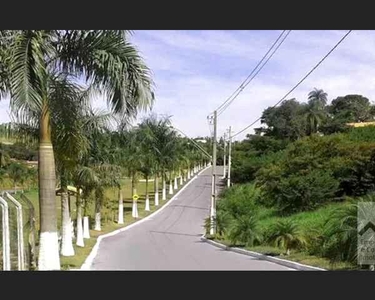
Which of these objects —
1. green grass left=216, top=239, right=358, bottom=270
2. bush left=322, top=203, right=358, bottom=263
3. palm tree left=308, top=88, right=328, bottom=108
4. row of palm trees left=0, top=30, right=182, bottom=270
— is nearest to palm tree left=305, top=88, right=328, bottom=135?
palm tree left=308, top=88, right=328, bottom=108

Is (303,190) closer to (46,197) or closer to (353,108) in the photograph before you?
(46,197)

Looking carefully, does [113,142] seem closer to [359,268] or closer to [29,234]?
[29,234]

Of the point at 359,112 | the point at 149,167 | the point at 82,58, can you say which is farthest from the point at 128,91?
the point at 359,112

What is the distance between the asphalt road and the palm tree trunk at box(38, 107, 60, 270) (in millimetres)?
2981

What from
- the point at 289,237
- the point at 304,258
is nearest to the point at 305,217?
the point at 289,237

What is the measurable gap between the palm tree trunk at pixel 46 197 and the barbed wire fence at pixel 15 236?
1.39ft

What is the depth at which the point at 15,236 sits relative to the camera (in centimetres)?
1327

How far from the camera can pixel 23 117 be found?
1080 centimetres

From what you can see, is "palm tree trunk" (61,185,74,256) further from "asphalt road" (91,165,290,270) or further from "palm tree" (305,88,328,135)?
"palm tree" (305,88,328,135)

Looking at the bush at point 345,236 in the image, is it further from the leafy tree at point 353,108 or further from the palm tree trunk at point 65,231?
the leafy tree at point 353,108

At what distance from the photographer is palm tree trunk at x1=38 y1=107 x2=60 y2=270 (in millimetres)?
11961

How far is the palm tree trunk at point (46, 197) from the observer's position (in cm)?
1196

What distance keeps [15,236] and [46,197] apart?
1931 millimetres

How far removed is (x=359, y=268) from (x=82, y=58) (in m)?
7.44
